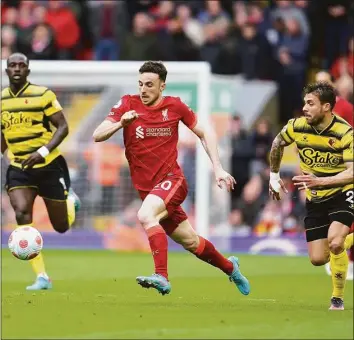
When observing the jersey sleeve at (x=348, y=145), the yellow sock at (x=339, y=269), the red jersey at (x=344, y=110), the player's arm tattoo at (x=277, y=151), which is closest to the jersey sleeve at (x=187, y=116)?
the player's arm tattoo at (x=277, y=151)

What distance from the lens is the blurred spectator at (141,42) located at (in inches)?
888

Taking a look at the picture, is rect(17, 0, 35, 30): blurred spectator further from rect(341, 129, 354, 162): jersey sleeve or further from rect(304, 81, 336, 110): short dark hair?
rect(341, 129, 354, 162): jersey sleeve

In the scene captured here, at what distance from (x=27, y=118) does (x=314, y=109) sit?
12.2 feet

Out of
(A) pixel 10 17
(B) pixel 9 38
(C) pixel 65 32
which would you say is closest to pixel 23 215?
(B) pixel 9 38

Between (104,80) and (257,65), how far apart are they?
3.19 metres

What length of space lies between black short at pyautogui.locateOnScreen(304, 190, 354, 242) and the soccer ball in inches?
106

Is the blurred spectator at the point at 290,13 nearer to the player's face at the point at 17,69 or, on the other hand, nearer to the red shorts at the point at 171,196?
the player's face at the point at 17,69

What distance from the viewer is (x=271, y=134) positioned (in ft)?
70.6

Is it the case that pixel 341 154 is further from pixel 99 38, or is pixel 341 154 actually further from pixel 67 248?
pixel 99 38

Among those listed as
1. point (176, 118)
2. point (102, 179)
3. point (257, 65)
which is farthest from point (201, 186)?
point (176, 118)

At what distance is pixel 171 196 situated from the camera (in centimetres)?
1143

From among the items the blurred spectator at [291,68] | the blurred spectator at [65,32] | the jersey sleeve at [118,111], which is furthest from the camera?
the blurred spectator at [65,32]

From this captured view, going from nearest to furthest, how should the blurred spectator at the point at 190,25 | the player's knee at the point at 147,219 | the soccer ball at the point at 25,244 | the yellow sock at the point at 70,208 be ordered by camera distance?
the player's knee at the point at 147,219 < the soccer ball at the point at 25,244 < the yellow sock at the point at 70,208 < the blurred spectator at the point at 190,25

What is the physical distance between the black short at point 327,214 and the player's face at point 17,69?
3.60m
